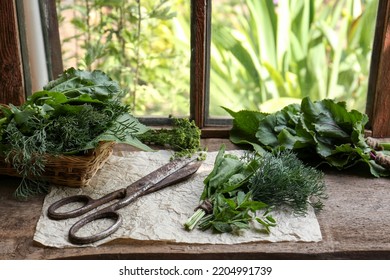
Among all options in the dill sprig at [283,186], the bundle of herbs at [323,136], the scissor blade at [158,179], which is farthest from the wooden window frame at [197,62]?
the dill sprig at [283,186]

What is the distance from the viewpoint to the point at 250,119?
57.5 inches

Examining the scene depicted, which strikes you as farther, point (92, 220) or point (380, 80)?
point (380, 80)

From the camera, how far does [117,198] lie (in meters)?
1.20

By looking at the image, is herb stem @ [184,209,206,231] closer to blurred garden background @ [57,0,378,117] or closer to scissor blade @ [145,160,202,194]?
scissor blade @ [145,160,202,194]

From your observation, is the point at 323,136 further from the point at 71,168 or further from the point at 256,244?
the point at 71,168

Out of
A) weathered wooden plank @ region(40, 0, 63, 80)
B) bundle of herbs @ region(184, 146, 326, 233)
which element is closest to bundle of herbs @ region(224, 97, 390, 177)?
bundle of herbs @ region(184, 146, 326, 233)

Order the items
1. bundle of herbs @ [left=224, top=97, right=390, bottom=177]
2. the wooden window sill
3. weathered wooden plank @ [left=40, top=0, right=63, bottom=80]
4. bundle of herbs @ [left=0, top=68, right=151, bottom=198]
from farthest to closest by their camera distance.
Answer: weathered wooden plank @ [left=40, top=0, right=63, bottom=80] < bundle of herbs @ [left=224, top=97, right=390, bottom=177] < bundle of herbs @ [left=0, top=68, right=151, bottom=198] < the wooden window sill

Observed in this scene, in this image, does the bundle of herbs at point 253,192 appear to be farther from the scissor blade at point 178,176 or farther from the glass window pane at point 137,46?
the glass window pane at point 137,46

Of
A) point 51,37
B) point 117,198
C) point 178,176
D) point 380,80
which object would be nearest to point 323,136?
point 380,80

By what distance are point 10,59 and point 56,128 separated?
1.06 ft

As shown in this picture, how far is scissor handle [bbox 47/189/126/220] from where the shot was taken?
1.13m

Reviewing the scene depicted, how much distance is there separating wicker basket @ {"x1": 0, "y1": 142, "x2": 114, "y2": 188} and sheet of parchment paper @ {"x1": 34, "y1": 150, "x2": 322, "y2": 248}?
0.02m

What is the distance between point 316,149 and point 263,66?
329 mm

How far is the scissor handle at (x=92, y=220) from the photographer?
3.48ft
